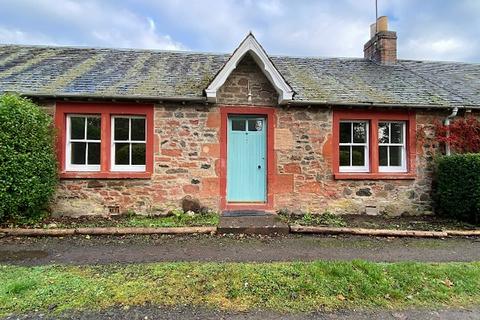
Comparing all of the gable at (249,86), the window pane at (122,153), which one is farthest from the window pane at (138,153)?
the gable at (249,86)

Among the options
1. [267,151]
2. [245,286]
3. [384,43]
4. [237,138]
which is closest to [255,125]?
[237,138]

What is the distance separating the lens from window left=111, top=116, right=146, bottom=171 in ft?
27.5

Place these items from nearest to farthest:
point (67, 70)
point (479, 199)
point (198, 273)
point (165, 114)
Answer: point (198, 273) → point (479, 199) → point (165, 114) → point (67, 70)

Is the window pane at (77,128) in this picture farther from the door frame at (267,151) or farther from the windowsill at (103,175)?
the door frame at (267,151)

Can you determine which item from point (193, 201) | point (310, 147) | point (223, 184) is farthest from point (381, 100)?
point (193, 201)

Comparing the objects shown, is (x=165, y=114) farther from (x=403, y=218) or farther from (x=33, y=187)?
(x=403, y=218)

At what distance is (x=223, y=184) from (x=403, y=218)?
17.2ft

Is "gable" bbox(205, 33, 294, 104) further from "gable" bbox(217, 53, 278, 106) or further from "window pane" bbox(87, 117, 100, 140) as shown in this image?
"window pane" bbox(87, 117, 100, 140)

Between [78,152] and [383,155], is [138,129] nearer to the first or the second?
[78,152]

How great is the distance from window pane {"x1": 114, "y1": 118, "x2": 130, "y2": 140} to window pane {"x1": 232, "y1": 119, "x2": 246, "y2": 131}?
3041 mm

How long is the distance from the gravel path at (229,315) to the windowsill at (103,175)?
5.08m

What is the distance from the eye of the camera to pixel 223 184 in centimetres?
842

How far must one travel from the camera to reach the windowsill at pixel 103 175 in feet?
26.2

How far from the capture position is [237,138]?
8.63 metres
